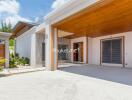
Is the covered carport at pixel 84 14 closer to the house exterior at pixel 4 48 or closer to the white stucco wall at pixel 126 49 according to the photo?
the white stucco wall at pixel 126 49

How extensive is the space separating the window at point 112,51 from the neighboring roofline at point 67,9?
579 centimetres

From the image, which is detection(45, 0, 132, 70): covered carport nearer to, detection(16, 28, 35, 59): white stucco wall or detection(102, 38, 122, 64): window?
detection(102, 38, 122, 64): window

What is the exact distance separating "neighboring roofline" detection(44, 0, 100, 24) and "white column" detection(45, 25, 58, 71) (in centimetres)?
64

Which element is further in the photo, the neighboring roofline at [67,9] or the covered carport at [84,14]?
the neighboring roofline at [67,9]

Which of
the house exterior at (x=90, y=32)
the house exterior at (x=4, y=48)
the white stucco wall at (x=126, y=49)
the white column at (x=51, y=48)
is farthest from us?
the house exterior at (x=4, y=48)

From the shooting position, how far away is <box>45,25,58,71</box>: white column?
1016cm

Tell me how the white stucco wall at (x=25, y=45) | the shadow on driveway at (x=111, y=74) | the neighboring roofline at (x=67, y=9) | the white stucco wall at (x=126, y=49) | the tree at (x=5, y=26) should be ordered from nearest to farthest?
the shadow on driveway at (x=111, y=74) → the neighboring roofline at (x=67, y=9) → the white stucco wall at (x=126, y=49) → the white stucco wall at (x=25, y=45) → the tree at (x=5, y=26)

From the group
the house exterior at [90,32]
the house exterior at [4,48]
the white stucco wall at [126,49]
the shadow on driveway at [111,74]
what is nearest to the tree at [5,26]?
the house exterior at [90,32]

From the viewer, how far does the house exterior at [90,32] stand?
289 inches

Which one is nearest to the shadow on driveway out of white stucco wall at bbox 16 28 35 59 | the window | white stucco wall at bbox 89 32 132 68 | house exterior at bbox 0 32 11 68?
white stucco wall at bbox 89 32 132 68

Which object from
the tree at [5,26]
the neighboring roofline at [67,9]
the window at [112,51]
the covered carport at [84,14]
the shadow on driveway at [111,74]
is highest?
the tree at [5,26]

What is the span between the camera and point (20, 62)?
1546 centimetres

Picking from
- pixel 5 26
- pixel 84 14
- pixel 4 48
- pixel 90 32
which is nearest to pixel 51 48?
pixel 84 14

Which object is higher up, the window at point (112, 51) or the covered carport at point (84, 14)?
the covered carport at point (84, 14)
